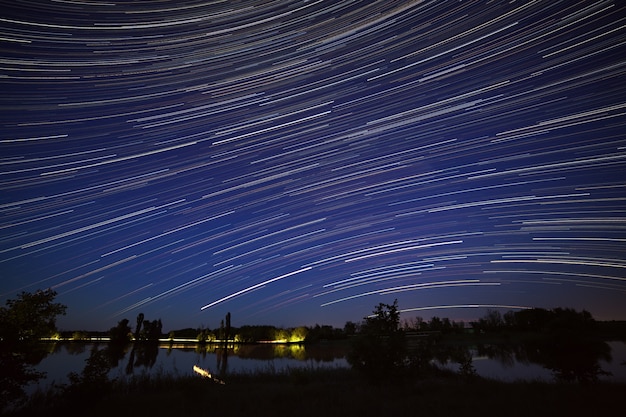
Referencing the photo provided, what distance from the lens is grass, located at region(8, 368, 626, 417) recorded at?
35.5 feet

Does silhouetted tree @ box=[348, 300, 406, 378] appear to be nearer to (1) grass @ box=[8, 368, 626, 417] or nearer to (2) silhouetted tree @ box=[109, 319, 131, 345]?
(1) grass @ box=[8, 368, 626, 417]

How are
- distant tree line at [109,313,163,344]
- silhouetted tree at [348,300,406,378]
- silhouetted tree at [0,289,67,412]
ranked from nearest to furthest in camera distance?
silhouetted tree at [0,289,67,412]
silhouetted tree at [348,300,406,378]
distant tree line at [109,313,163,344]

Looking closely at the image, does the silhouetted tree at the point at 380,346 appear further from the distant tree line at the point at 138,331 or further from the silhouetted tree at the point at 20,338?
the distant tree line at the point at 138,331

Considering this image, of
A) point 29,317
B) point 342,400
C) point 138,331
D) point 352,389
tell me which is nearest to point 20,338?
point 29,317

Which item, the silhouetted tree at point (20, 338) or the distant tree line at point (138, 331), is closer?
the silhouetted tree at point (20, 338)

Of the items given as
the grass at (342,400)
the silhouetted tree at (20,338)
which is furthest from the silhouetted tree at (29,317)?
the grass at (342,400)

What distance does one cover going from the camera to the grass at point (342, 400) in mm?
10828

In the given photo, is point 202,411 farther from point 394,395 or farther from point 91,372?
point 394,395

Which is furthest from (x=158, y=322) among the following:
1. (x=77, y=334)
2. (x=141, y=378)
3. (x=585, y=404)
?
(x=585, y=404)

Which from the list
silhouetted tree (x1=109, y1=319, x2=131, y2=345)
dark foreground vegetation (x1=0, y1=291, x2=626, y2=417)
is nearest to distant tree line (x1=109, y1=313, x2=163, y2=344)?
silhouetted tree (x1=109, y1=319, x2=131, y2=345)

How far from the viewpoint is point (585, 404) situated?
10914 mm

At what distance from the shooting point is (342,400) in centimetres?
1255

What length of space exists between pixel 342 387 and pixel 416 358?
4367mm

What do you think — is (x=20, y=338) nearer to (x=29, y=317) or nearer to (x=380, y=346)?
(x=29, y=317)
